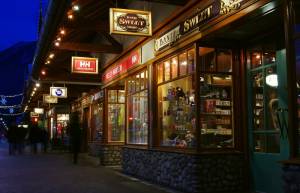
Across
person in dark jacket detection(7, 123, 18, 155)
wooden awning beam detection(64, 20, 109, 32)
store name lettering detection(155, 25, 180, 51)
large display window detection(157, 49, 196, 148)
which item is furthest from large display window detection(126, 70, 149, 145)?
person in dark jacket detection(7, 123, 18, 155)

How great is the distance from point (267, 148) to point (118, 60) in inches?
301

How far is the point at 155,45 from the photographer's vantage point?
38.8ft

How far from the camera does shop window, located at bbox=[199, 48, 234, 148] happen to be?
9.92m

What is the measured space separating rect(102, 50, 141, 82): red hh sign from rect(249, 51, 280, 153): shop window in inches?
173

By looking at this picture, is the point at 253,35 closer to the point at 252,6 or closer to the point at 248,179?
the point at 252,6

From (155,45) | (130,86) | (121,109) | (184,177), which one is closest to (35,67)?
(121,109)

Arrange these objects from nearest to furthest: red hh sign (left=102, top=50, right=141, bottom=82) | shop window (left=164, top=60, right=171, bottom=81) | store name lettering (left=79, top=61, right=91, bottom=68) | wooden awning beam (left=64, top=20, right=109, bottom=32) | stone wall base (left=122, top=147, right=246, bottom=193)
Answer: stone wall base (left=122, top=147, right=246, bottom=193)
shop window (left=164, top=60, right=171, bottom=81)
wooden awning beam (left=64, top=20, right=109, bottom=32)
red hh sign (left=102, top=50, right=141, bottom=82)
store name lettering (left=79, top=61, right=91, bottom=68)

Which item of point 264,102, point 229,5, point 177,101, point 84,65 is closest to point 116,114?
point 84,65

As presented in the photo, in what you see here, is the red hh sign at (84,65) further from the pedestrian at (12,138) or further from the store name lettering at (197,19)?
the pedestrian at (12,138)

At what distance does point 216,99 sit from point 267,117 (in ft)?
4.25

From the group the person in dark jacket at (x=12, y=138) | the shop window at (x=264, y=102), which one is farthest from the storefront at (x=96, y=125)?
the shop window at (x=264, y=102)

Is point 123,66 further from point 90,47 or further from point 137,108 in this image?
point 137,108

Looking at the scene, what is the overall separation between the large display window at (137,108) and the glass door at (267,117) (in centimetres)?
A: 379

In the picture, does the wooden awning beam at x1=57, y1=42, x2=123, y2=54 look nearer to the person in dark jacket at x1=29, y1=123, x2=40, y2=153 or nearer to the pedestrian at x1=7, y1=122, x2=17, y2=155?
the pedestrian at x1=7, y1=122, x2=17, y2=155
